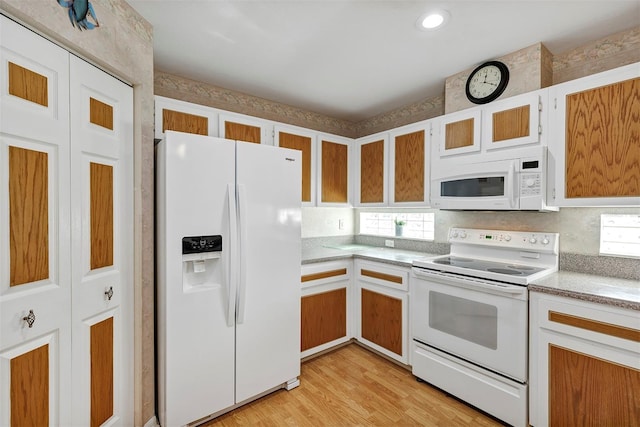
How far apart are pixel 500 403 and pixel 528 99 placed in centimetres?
202

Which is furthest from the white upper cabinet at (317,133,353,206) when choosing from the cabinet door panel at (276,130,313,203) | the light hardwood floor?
the light hardwood floor

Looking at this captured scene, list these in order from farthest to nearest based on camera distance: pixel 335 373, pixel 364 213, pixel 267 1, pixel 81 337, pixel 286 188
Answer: pixel 364 213 → pixel 335 373 → pixel 286 188 → pixel 267 1 → pixel 81 337

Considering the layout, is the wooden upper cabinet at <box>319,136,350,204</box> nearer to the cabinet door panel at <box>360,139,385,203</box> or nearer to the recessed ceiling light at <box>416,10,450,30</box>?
the cabinet door panel at <box>360,139,385,203</box>

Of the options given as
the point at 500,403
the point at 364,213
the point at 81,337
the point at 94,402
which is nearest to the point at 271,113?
the point at 364,213

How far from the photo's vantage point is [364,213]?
3707 mm

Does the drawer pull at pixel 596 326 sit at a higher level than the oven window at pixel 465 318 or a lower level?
higher

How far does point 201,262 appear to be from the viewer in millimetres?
1822

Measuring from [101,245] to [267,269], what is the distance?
977 mm

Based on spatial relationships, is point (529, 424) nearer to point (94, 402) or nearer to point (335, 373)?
point (335, 373)

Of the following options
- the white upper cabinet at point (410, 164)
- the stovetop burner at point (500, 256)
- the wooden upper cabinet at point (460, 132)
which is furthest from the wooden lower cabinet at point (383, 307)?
the wooden upper cabinet at point (460, 132)

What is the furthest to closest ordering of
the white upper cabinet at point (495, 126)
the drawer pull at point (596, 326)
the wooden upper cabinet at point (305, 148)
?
1. the wooden upper cabinet at point (305, 148)
2. the white upper cabinet at point (495, 126)
3. the drawer pull at point (596, 326)

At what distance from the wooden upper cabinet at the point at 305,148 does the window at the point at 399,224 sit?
1.02 meters

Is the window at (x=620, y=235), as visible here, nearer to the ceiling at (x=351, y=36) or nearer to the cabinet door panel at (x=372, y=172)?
the ceiling at (x=351, y=36)

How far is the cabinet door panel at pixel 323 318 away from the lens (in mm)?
2520
